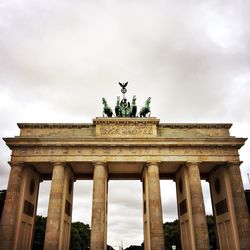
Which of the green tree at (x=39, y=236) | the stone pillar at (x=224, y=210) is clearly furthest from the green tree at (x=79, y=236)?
the stone pillar at (x=224, y=210)

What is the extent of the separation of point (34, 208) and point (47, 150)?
9.18 metres

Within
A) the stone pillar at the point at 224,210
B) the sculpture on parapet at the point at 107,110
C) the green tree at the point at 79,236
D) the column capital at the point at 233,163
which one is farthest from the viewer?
the green tree at the point at 79,236

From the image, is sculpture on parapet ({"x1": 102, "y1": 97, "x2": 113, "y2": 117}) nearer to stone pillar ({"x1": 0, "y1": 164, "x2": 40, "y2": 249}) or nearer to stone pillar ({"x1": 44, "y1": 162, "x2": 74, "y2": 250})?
stone pillar ({"x1": 44, "y1": 162, "x2": 74, "y2": 250})

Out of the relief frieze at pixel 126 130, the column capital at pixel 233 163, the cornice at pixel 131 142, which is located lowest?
the column capital at pixel 233 163

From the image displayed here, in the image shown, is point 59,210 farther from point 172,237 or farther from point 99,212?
point 172,237

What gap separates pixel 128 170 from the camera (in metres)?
36.6

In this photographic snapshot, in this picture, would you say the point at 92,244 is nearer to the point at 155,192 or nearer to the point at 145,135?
the point at 155,192

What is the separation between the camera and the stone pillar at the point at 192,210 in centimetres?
2828

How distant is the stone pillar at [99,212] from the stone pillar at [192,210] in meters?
10.3

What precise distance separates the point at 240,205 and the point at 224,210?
3460 mm

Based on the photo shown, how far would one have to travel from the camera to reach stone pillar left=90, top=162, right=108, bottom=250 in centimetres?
2759

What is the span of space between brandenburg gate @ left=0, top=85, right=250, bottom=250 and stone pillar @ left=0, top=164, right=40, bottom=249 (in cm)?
10

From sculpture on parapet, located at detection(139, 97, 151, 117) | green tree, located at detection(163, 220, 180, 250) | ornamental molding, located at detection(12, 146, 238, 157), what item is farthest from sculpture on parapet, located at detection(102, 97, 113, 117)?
green tree, located at detection(163, 220, 180, 250)

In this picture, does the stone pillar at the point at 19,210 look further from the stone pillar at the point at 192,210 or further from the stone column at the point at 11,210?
the stone pillar at the point at 192,210
